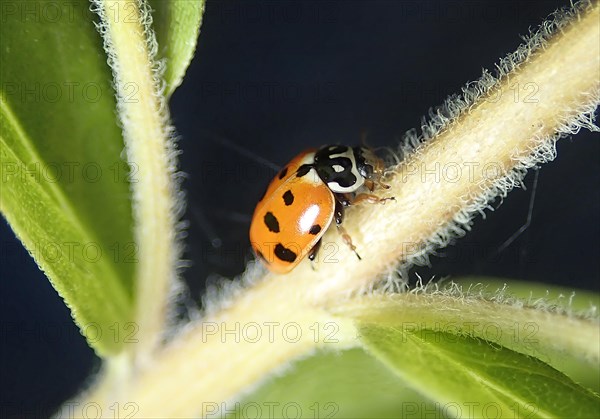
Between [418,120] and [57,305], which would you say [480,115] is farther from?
[57,305]

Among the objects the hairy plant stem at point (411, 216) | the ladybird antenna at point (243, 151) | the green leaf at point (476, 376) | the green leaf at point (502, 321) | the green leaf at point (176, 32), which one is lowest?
the green leaf at point (476, 376)

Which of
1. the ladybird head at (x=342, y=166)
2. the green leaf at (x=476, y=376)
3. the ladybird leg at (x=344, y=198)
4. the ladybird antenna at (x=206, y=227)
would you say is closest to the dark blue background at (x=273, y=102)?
the ladybird antenna at (x=206, y=227)

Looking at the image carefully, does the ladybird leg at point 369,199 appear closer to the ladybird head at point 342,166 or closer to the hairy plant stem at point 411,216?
the hairy plant stem at point 411,216

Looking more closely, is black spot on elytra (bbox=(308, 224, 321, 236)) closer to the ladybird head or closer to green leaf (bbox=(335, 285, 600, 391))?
the ladybird head

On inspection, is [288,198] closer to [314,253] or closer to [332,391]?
[314,253]

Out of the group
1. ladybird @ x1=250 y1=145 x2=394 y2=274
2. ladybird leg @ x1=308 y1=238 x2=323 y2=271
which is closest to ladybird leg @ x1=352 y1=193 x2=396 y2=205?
ladybird @ x1=250 y1=145 x2=394 y2=274

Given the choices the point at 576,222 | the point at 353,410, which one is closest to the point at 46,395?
the point at 353,410
